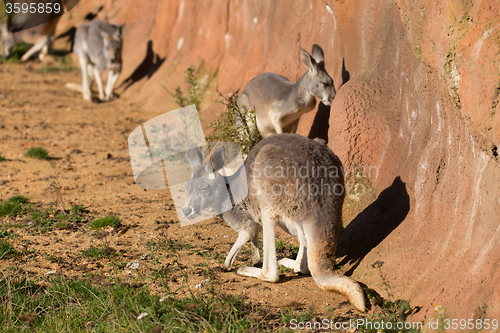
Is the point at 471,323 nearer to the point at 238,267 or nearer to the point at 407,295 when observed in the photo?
the point at 407,295

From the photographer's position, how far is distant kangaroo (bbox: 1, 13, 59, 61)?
14797 millimetres

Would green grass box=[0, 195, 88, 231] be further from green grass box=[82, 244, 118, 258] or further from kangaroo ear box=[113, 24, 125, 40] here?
kangaroo ear box=[113, 24, 125, 40]

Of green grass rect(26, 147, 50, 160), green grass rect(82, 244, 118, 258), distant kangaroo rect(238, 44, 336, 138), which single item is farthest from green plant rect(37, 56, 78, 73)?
green grass rect(82, 244, 118, 258)

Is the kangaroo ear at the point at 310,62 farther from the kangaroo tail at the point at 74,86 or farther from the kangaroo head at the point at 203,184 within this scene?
the kangaroo tail at the point at 74,86

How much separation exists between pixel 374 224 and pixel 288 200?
1118mm

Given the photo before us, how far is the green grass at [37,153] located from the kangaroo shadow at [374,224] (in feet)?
17.1

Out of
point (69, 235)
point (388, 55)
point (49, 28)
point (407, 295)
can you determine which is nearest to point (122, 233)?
point (69, 235)

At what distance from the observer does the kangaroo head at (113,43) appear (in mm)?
10820

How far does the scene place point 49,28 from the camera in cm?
1543

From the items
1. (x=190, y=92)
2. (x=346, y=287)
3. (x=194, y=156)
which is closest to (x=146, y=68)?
(x=190, y=92)

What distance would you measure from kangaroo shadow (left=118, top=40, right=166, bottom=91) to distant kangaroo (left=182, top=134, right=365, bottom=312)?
7863 millimetres

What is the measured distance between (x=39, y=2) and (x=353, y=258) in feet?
57.9

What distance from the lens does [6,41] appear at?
15.0 meters

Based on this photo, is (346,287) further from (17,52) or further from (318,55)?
(17,52)
